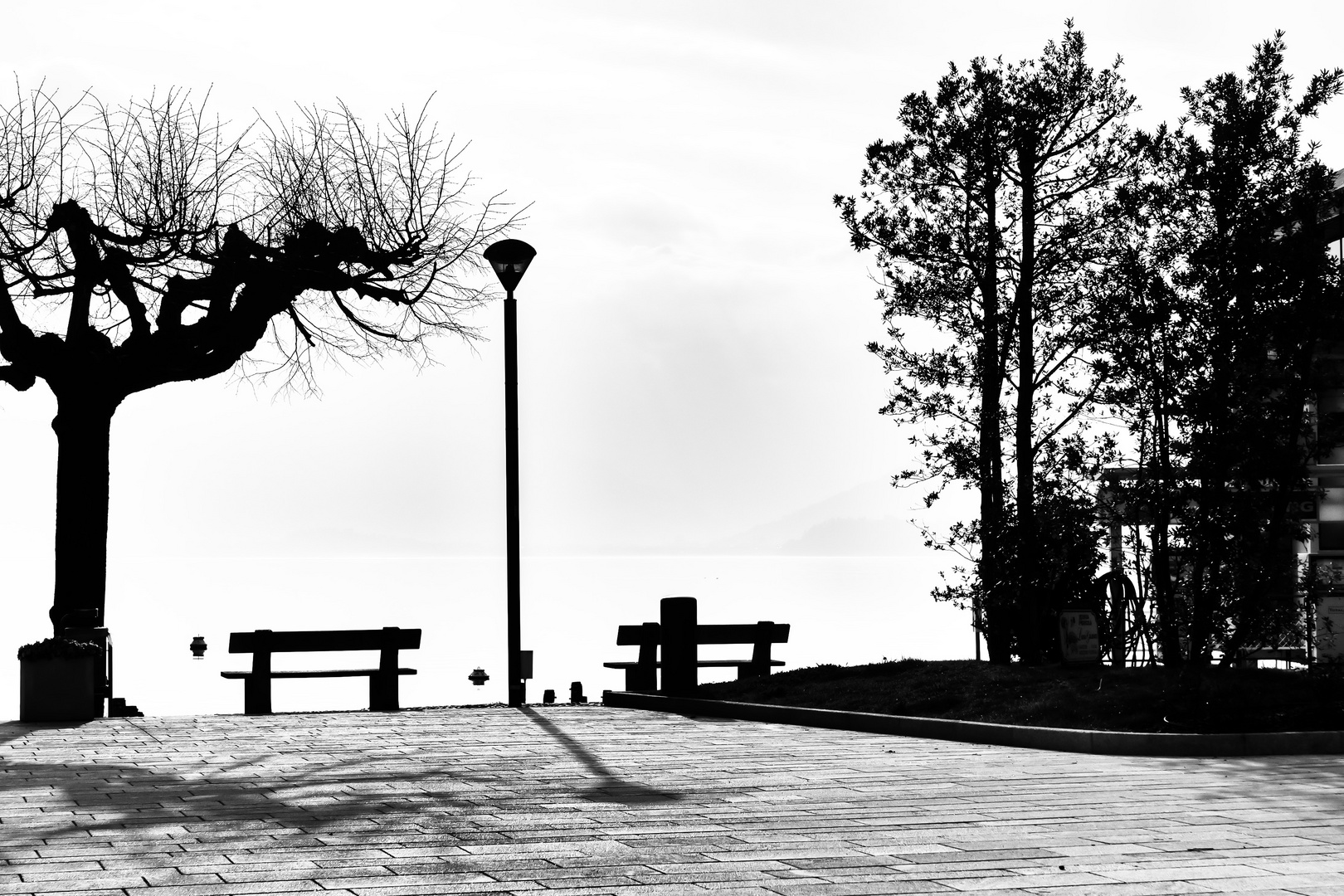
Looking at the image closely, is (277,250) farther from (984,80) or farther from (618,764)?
(618,764)

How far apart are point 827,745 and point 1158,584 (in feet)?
18.2

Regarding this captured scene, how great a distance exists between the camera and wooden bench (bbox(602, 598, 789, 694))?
15.6m

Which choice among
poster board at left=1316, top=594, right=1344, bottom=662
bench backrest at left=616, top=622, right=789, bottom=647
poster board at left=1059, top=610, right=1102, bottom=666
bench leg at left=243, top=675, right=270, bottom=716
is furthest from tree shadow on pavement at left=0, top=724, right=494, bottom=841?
poster board at left=1316, top=594, right=1344, bottom=662

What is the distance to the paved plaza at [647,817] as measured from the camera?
231 inches

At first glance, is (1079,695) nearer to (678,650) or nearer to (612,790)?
(678,650)

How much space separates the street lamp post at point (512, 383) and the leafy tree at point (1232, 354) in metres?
6.58

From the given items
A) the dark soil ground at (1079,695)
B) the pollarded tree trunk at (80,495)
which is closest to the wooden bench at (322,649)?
the pollarded tree trunk at (80,495)

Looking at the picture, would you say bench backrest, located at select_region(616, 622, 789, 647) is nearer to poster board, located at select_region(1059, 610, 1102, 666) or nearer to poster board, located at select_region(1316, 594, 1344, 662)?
poster board, located at select_region(1059, 610, 1102, 666)

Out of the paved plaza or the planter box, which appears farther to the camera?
the planter box

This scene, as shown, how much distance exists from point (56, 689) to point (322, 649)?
335cm

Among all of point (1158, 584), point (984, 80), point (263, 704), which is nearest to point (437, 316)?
point (263, 704)

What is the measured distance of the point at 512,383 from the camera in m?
16.5

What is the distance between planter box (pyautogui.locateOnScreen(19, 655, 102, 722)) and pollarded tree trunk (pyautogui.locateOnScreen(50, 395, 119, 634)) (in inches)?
176

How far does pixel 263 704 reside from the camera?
52.8 feet
